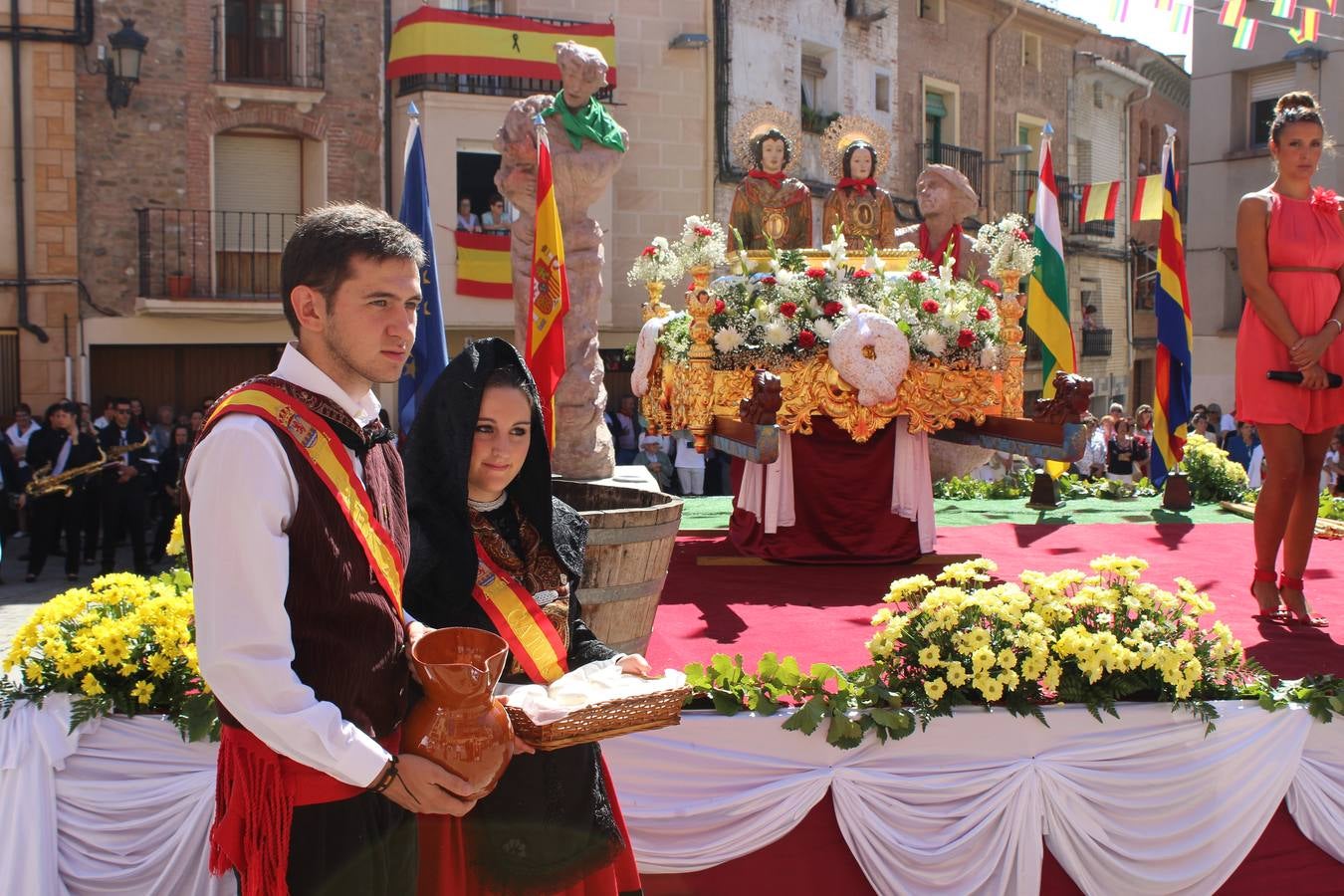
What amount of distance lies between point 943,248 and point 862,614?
3446 millimetres

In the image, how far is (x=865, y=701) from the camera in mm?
4000

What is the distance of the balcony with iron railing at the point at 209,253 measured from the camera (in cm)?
1730

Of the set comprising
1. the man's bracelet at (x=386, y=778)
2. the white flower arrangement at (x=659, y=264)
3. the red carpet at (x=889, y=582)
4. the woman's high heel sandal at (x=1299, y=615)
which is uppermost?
the white flower arrangement at (x=659, y=264)

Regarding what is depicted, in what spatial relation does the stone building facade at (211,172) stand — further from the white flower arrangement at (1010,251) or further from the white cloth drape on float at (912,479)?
the white cloth drape on float at (912,479)

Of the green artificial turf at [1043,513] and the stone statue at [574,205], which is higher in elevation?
the stone statue at [574,205]

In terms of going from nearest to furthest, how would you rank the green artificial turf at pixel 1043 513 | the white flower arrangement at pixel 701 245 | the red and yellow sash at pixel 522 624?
1. the red and yellow sash at pixel 522 624
2. the white flower arrangement at pixel 701 245
3. the green artificial turf at pixel 1043 513

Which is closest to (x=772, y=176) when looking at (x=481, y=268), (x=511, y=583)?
(x=511, y=583)

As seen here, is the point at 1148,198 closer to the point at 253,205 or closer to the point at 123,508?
the point at 253,205

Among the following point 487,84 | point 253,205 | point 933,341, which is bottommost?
point 933,341

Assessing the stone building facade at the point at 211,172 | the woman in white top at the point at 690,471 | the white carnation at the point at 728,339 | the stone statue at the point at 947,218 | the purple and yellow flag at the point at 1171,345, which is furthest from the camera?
the stone building facade at the point at 211,172

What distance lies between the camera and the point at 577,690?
265cm

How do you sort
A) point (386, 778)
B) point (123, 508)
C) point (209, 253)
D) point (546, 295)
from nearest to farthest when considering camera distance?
point (386, 778), point (546, 295), point (123, 508), point (209, 253)

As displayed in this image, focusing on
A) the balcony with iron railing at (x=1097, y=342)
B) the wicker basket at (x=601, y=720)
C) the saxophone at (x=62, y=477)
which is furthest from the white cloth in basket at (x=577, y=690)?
the balcony with iron railing at (x=1097, y=342)

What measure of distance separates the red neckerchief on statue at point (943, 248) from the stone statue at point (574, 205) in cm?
206
